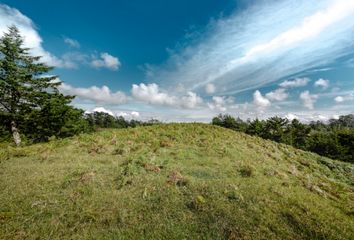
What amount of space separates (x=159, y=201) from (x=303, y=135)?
167ft

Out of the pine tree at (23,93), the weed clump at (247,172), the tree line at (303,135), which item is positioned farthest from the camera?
the tree line at (303,135)

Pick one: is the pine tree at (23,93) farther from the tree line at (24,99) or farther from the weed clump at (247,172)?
the weed clump at (247,172)

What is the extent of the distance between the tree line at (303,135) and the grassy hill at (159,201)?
36.4m

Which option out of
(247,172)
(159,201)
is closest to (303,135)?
(247,172)

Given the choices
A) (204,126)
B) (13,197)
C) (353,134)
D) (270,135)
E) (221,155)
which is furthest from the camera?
(270,135)

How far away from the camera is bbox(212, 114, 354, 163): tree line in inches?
1473

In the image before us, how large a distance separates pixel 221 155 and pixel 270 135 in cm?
3985

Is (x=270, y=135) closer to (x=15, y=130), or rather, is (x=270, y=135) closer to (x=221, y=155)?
(x=221, y=155)

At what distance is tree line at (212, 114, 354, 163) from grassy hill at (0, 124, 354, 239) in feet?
120

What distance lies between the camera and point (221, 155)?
1225 centimetres

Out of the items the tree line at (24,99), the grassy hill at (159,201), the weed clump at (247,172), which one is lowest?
the grassy hill at (159,201)

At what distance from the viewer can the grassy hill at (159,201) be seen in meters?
5.12

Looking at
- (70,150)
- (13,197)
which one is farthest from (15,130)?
(13,197)

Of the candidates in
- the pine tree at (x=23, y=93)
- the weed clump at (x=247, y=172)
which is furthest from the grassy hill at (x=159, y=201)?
Result: the pine tree at (x=23, y=93)
